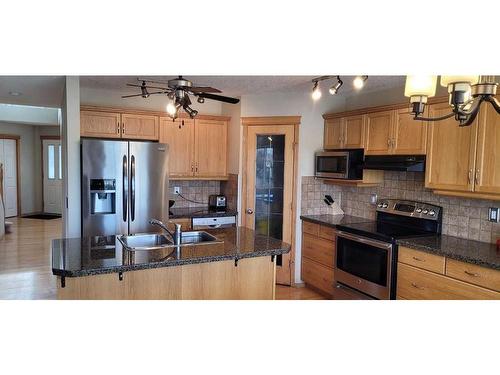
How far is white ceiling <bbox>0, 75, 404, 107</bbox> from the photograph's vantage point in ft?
12.0

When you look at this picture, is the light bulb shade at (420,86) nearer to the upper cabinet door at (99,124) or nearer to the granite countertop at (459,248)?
the granite countertop at (459,248)

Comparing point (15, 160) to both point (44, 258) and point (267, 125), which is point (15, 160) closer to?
point (44, 258)

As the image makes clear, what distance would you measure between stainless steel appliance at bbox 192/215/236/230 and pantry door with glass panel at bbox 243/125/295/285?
0.65 feet

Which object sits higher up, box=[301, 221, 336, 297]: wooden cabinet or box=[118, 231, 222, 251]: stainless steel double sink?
box=[118, 231, 222, 251]: stainless steel double sink

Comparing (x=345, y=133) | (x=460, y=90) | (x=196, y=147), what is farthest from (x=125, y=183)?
(x=460, y=90)

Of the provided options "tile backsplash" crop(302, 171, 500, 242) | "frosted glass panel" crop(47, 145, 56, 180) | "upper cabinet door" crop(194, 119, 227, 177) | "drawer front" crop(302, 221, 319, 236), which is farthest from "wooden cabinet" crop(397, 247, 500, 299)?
"frosted glass panel" crop(47, 145, 56, 180)

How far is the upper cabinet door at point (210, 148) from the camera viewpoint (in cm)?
486

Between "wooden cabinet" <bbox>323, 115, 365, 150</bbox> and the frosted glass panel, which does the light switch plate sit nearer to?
"wooden cabinet" <bbox>323, 115, 365, 150</bbox>

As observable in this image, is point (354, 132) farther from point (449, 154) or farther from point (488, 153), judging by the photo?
point (488, 153)

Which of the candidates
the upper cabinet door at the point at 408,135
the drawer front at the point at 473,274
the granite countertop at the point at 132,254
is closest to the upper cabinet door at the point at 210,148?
the granite countertop at the point at 132,254

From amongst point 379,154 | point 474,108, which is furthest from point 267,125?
point 474,108

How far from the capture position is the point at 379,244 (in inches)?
134
